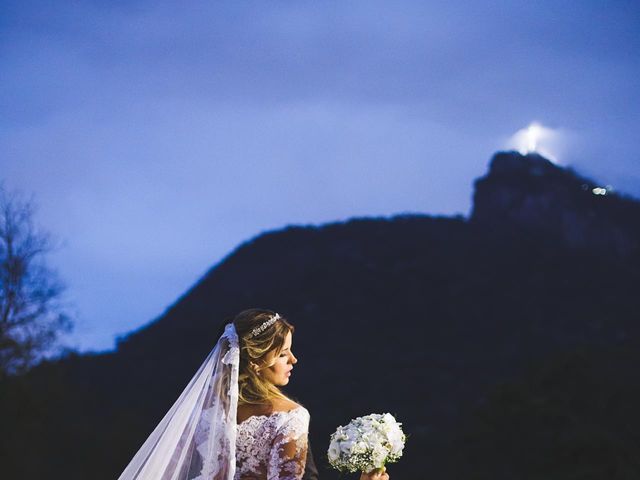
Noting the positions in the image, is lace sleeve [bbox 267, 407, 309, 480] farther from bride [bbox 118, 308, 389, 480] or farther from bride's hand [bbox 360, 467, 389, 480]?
bride's hand [bbox 360, 467, 389, 480]

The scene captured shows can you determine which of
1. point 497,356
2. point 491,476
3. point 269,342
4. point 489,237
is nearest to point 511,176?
point 489,237

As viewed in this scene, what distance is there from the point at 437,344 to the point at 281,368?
30.3m

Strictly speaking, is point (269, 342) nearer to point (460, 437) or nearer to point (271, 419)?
point (271, 419)

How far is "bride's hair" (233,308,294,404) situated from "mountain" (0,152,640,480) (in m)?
14.6

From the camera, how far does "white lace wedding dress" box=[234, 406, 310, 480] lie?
3.12 metres

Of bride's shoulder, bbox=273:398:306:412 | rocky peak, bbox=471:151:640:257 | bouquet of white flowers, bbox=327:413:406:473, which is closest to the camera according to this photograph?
bride's shoulder, bbox=273:398:306:412

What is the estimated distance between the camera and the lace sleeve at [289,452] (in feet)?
10.2

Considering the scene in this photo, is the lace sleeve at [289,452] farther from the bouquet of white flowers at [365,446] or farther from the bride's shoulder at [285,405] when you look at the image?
the bouquet of white flowers at [365,446]

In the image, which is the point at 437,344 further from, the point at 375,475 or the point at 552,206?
the point at 375,475

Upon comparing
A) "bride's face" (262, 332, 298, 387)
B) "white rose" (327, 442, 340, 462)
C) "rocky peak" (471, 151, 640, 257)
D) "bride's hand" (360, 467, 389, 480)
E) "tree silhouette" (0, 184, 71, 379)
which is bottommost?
"bride's hand" (360, 467, 389, 480)

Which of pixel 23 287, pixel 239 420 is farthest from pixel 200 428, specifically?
pixel 23 287

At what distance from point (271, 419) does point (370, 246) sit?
41.0 meters

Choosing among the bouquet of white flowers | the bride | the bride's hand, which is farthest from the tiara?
the bride's hand

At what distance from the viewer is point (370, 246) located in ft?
145
